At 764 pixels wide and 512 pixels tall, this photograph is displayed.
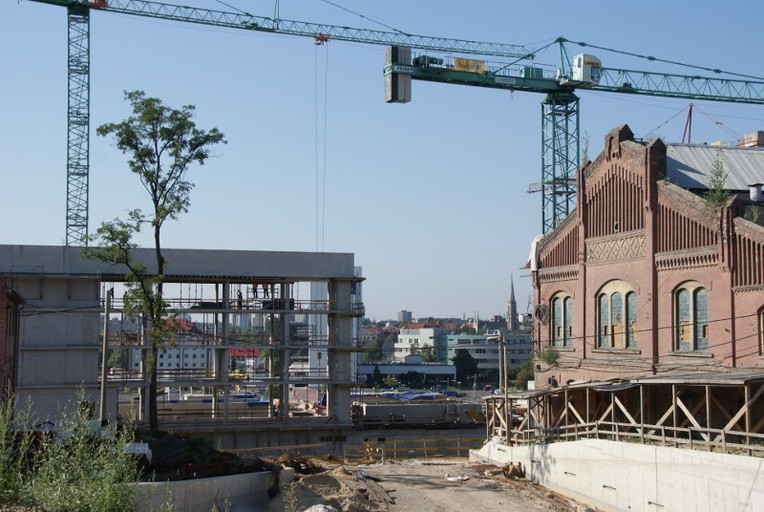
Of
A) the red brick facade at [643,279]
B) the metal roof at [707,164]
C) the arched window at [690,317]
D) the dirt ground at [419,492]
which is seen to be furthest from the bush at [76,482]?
the metal roof at [707,164]

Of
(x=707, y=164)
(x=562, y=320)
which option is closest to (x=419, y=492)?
(x=562, y=320)

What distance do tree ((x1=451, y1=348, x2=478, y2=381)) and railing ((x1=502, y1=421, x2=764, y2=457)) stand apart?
129m

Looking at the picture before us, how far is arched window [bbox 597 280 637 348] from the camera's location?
136ft

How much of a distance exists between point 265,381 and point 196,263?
8.12 meters

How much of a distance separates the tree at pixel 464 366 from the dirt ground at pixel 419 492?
133848 millimetres

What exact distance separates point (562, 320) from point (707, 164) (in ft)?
34.7

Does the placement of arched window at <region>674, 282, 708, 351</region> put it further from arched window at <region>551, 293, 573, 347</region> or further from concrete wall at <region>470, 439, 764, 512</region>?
arched window at <region>551, 293, 573, 347</region>

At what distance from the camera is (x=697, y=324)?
3719 cm

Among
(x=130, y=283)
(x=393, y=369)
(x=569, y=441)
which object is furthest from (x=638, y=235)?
(x=393, y=369)

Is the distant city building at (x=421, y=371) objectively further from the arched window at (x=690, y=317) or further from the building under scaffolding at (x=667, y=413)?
the arched window at (x=690, y=317)

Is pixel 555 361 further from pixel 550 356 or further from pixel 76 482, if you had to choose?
pixel 76 482

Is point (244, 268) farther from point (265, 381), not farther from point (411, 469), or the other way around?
point (411, 469)

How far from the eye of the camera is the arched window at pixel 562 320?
46.8 metres

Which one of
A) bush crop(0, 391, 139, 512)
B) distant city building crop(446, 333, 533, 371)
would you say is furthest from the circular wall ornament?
distant city building crop(446, 333, 533, 371)
